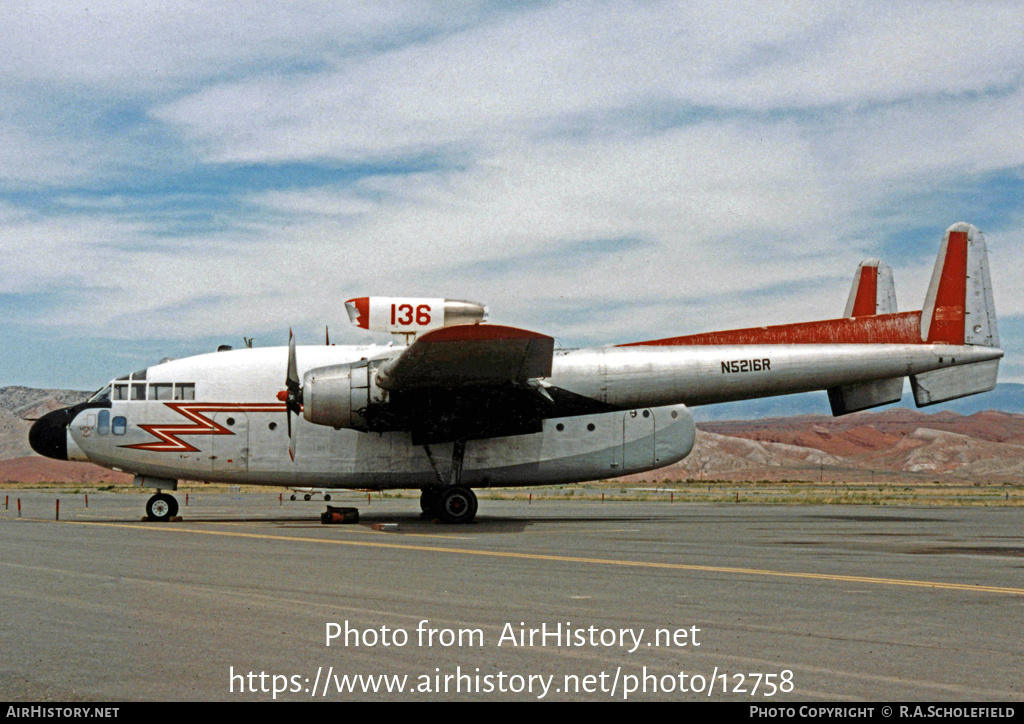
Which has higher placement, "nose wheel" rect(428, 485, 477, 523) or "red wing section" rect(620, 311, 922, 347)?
"red wing section" rect(620, 311, 922, 347)

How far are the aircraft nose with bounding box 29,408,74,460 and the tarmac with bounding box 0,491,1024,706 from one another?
7.91m

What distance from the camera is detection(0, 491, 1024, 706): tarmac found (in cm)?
669

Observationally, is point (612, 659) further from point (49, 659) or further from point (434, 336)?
point (434, 336)

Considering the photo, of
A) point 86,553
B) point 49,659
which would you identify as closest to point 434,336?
point 86,553

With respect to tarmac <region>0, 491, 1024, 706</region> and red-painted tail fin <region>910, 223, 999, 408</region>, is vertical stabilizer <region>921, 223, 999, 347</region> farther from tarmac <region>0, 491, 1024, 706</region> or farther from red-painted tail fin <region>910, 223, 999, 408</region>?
tarmac <region>0, 491, 1024, 706</region>

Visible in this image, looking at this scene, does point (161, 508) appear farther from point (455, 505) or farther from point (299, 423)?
point (455, 505)

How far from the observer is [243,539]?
63.9 feet

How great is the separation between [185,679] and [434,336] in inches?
532

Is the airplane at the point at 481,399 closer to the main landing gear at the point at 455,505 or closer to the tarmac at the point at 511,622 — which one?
the main landing gear at the point at 455,505

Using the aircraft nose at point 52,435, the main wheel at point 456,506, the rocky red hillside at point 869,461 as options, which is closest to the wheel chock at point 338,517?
the main wheel at point 456,506

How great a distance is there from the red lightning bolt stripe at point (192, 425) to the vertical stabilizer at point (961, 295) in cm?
1802

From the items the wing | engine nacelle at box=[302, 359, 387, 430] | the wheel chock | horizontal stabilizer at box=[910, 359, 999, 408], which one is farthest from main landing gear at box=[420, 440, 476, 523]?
horizontal stabilizer at box=[910, 359, 999, 408]

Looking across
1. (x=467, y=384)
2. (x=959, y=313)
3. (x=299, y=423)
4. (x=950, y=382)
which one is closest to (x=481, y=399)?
(x=467, y=384)

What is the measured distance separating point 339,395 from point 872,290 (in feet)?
58.2
